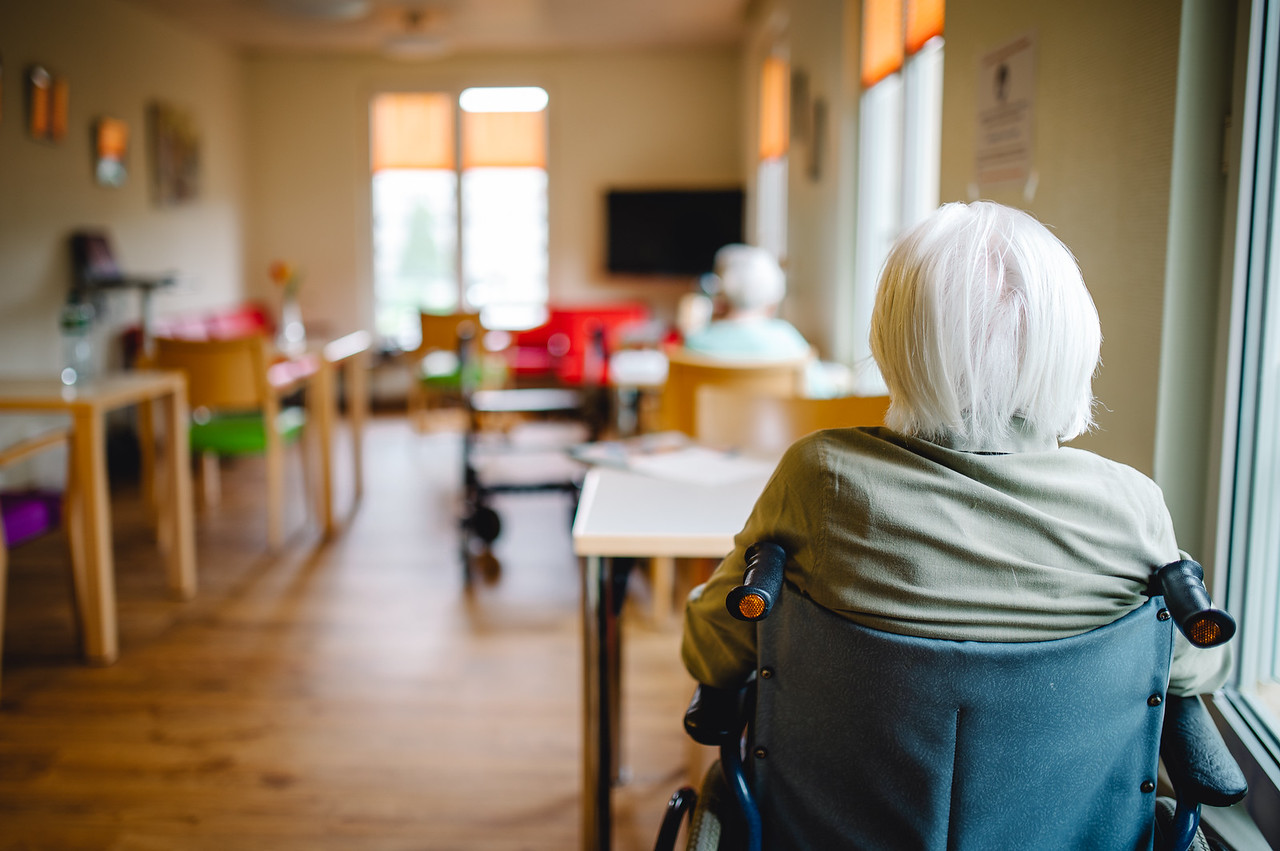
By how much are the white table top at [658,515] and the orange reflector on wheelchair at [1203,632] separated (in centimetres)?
73

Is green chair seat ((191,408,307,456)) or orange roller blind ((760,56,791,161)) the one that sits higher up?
orange roller blind ((760,56,791,161))

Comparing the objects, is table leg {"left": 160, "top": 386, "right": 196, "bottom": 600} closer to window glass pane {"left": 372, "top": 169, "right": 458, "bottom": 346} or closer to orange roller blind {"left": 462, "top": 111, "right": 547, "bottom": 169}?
window glass pane {"left": 372, "top": 169, "right": 458, "bottom": 346}

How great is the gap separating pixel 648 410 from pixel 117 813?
127 inches

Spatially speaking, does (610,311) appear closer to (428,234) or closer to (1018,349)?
(428,234)

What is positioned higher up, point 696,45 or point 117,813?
point 696,45

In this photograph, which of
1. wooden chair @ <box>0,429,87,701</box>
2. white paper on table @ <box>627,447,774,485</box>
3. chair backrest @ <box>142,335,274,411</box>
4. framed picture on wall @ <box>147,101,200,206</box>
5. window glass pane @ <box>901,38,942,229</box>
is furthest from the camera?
framed picture on wall @ <box>147,101,200,206</box>

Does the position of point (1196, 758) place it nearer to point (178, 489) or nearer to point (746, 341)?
point (746, 341)

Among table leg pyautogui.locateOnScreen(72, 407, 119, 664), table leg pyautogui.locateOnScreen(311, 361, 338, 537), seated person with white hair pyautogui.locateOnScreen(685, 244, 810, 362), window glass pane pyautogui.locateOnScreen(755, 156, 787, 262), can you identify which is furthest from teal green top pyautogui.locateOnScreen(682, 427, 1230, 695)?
window glass pane pyautogui.locateOnScreen(755, 156, 787, 262)

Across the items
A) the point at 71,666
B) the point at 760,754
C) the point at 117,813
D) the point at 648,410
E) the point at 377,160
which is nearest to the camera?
the point at 760,754

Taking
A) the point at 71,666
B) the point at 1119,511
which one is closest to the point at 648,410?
the point at 71,666

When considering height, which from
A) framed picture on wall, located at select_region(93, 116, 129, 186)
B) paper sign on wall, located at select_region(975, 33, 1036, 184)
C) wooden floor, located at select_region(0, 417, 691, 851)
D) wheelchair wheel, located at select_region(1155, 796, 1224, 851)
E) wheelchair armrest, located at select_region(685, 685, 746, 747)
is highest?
framed picture on wall, located at select_region(93, 116, 129, 186)

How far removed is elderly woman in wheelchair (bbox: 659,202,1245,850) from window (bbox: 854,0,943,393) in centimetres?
214

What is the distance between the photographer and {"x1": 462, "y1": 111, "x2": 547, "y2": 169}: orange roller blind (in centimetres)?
835

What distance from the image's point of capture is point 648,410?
16.4 feet
